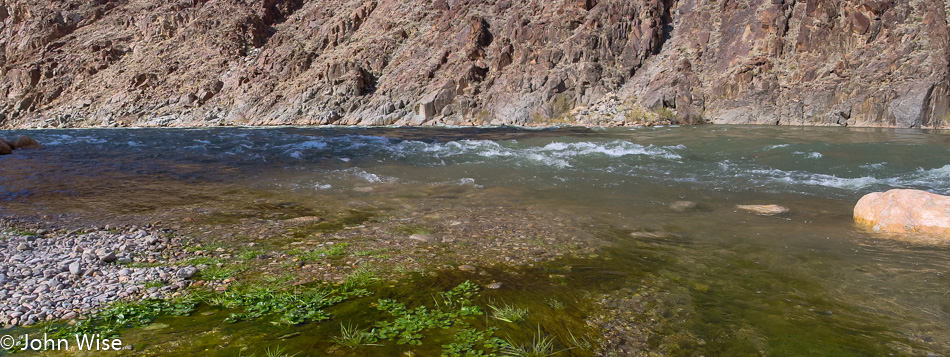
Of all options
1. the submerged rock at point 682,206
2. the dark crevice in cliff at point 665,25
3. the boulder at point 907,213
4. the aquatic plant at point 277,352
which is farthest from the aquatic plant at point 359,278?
the dark crevice in cliff at point 665,25

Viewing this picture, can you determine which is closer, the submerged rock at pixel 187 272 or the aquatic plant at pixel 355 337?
the aquatic plant at pixel 355 337

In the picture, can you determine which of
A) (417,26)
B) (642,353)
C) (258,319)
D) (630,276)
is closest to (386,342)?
(258,319)

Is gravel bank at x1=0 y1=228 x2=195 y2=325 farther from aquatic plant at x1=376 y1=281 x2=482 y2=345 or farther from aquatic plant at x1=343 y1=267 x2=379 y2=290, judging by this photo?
aquatic plant at x1=376 y1=281 x2=482 y2=345

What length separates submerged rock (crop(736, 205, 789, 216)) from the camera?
8.05m

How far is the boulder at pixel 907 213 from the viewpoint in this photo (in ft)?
22.3

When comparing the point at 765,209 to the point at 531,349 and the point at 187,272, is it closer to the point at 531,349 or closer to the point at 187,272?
the point at 531,349

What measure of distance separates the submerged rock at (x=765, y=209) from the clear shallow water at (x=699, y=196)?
0.80ft

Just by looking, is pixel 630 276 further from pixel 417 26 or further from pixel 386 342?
pixel 417 26

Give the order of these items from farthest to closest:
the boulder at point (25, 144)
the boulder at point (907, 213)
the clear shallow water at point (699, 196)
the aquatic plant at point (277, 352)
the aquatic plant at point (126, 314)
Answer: the boulder at point (25, 144) < the boulder at point (907, 213) < the clear shallow water at point (699, 196) < the aquatic plant at point (126, 314) < the aquatic plant at point (277, 352)

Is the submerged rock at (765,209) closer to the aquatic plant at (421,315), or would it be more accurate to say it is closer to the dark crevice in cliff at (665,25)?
the aquatic plant at (421,315)

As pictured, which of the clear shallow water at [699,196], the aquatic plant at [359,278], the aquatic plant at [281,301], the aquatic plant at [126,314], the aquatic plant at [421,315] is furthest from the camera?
the aquatic plant at [359,278]

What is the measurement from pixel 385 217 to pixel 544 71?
3317 centimetres

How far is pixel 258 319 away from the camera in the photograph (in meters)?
3.80

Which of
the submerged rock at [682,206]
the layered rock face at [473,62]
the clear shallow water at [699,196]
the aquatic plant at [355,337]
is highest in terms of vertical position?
the layered rock face at [473,62]
